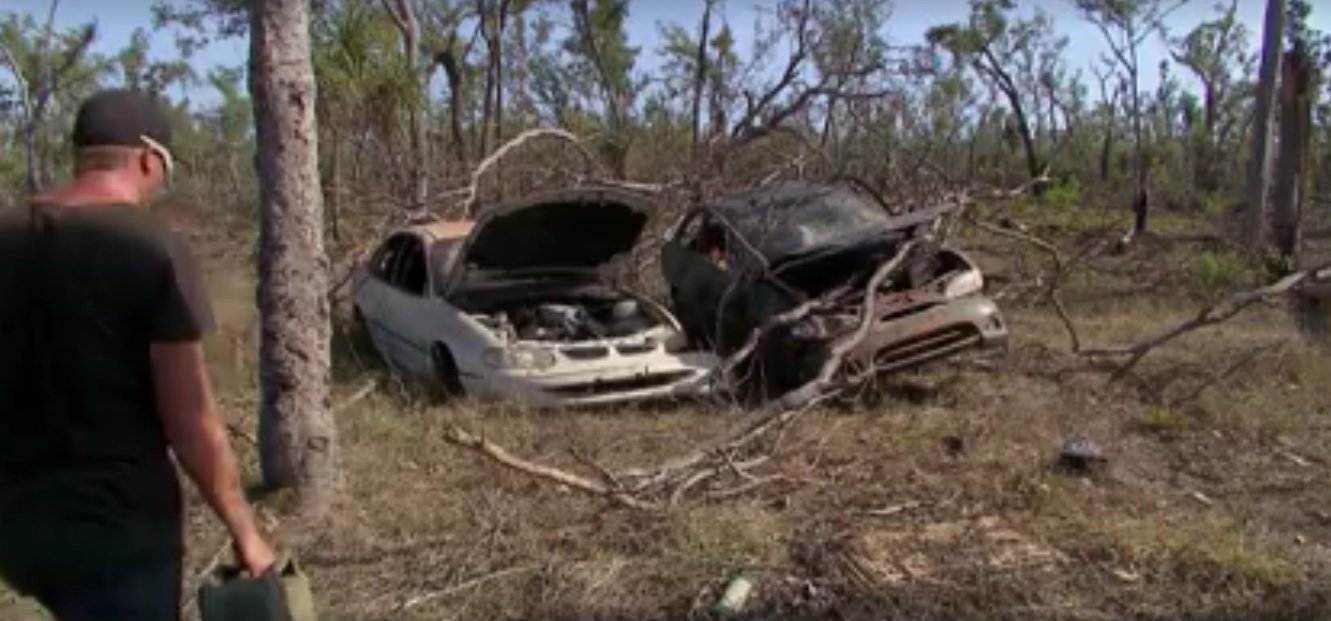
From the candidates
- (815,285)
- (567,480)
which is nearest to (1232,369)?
(815,285)

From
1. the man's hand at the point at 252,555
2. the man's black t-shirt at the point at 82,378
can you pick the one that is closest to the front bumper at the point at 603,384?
the man's hand at the point at 252,555

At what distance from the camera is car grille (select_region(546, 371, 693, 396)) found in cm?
735

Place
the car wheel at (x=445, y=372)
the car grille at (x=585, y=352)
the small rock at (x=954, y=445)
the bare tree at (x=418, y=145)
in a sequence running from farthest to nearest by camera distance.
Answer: the bare tree at (x=418, y=145) < the car wheel at (x=445, y=372) < the car grille at (x=585, y=352) < the small rock at (x=954, y=445)

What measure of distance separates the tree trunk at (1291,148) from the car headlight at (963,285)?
855 cm

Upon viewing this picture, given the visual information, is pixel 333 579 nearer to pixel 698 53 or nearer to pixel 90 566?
pixel 90 566

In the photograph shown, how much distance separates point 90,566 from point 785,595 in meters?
2.72

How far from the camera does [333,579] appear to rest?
4.62m

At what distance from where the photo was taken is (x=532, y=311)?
337 inches

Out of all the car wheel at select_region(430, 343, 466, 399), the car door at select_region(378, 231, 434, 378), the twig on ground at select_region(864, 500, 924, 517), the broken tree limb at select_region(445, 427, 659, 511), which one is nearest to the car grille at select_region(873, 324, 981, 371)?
the twig on ground at select_region(864, 500, 924, 517)

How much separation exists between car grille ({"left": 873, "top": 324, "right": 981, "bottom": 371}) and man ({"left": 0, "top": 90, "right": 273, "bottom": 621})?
5555mm

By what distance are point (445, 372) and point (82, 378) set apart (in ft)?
19.2

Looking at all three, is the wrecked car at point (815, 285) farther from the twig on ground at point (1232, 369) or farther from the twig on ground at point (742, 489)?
the twig on ground at point (742, 489)

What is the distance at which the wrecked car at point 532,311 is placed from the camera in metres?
7.45

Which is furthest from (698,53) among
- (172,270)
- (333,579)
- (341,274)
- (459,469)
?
(172,270)
